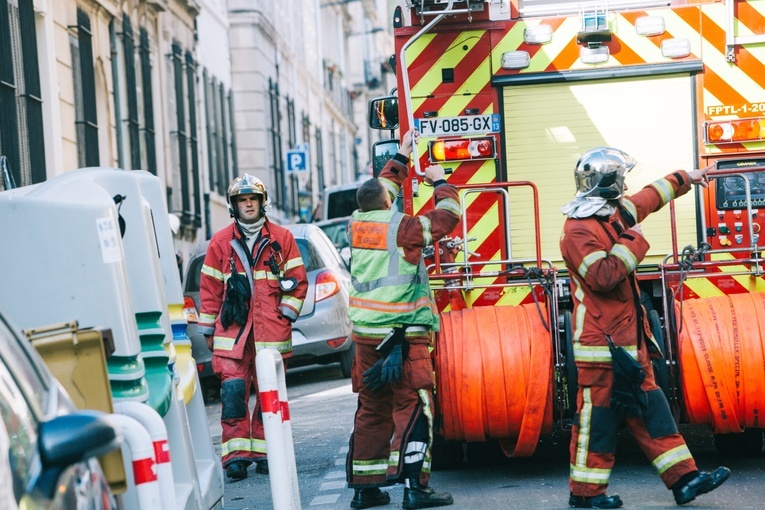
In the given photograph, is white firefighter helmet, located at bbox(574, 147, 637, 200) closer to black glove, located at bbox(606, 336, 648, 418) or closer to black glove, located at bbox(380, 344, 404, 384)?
black glove, located at bbox(606, 336, 648, 418)

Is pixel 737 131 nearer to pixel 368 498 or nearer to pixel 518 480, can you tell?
pixel 518 480

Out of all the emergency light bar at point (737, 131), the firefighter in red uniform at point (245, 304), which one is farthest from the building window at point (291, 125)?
the emergency light bar at point (737, 131)

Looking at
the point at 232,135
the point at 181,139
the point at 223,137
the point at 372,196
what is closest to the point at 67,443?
the point at 372,196

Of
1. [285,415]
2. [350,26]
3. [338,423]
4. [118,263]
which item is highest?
[350,26]

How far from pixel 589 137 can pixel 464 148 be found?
0.71 m

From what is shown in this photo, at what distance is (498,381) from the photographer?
24.3 ft

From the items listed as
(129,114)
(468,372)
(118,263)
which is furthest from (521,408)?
(129,114)

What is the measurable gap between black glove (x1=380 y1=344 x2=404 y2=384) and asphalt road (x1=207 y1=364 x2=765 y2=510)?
2.30 feet

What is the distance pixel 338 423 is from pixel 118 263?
635 centimetres

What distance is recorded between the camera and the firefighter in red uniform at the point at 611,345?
6.81 meters

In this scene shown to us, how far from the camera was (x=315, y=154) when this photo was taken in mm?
49844

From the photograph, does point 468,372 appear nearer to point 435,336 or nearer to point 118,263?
point 435,336

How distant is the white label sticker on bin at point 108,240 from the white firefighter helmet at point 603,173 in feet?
9.92

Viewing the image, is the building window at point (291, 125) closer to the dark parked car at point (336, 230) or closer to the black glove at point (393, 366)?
the dark parked car at point (336, 230)
